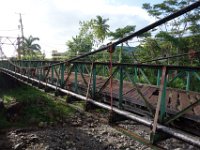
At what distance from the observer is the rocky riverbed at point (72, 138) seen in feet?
27.5

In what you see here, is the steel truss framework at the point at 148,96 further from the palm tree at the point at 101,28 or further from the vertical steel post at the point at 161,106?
the palm tree at the point at 101,28

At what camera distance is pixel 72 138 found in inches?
367

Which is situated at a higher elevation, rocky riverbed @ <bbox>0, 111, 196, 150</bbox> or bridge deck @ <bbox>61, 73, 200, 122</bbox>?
bridge deck @ <bbox>61, 73, 200, 122</bbox>

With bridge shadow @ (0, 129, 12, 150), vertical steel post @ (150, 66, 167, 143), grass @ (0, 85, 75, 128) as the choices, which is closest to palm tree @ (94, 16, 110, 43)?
grass @ (0, 85, 75, 128)

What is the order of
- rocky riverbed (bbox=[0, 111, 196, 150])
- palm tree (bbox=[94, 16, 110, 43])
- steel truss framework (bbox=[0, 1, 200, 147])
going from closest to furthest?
steel truss framework (bbox=[0, 1, 200, 147]) → rocky riverbed (bbox=[0, 111, 196, 150]) → palm tree (bbox=[94, 16, 110, 43])

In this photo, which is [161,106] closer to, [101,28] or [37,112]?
[37,112]

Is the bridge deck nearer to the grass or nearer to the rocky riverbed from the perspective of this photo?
the rocky riverbed

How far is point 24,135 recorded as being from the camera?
9.62 m

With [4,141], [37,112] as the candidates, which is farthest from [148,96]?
[37,112]

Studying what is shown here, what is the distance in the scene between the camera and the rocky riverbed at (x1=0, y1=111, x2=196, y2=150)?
8367 mm

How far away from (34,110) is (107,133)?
4.40m

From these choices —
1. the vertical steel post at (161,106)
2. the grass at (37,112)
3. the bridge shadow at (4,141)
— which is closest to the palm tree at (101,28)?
the grass at (37,112)

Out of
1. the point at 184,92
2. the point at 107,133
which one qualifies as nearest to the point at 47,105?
the point at 107,133

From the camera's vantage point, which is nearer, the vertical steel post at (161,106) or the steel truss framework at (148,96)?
the steel truss framework at (148,96)
